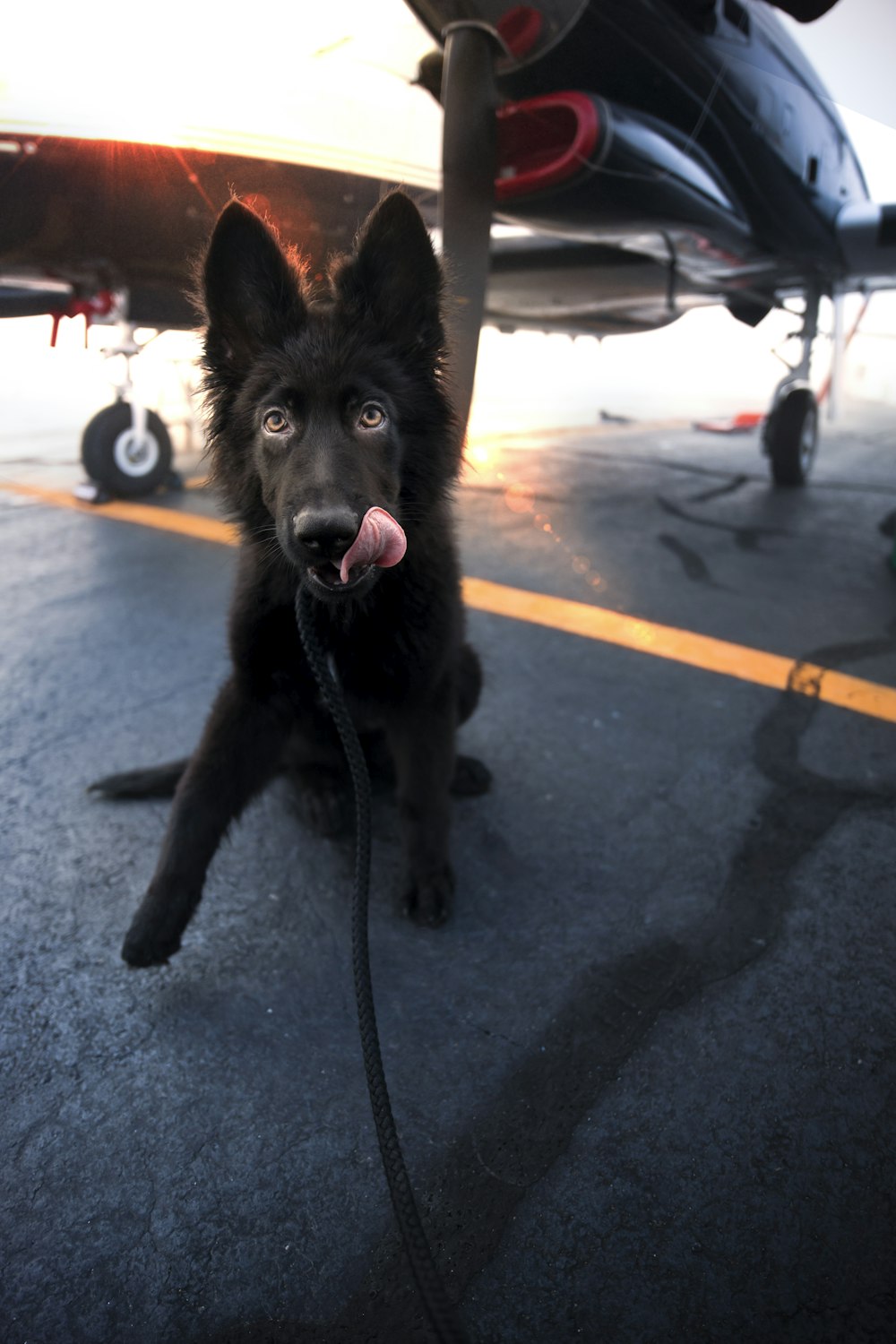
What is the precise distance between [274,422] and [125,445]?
13.3ft

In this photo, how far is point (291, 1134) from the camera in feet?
3.91

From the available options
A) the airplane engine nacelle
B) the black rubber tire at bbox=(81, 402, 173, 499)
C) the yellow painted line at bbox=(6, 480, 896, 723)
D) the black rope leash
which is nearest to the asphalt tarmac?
the yellow painted line at bbox=(6, 480, 896, 723)

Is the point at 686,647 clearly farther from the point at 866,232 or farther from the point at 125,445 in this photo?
the point at 866,232

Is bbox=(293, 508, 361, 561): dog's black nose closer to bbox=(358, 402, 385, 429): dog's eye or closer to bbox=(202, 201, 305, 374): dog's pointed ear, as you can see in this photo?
bbox=(358, 402, 385, 429): dog's eye

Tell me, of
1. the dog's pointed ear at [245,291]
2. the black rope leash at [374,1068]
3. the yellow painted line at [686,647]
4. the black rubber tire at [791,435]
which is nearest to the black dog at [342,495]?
the dog's pointed ear at [245,291]

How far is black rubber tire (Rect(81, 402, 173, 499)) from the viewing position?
4.74 m

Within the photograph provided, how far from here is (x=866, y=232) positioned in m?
5.93

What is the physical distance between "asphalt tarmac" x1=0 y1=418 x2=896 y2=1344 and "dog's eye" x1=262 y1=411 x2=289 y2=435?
1013 millimetres

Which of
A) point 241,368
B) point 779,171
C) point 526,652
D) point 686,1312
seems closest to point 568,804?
point 526,652

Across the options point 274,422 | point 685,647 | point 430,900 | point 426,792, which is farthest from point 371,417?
point 685,647

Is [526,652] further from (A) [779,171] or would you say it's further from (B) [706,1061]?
(A) [779,171]

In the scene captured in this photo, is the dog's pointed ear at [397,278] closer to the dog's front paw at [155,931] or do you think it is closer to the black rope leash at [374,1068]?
the black rope leash at [374,1068]

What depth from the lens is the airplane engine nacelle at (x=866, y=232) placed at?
590cm

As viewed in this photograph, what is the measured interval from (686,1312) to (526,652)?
7.31ft
